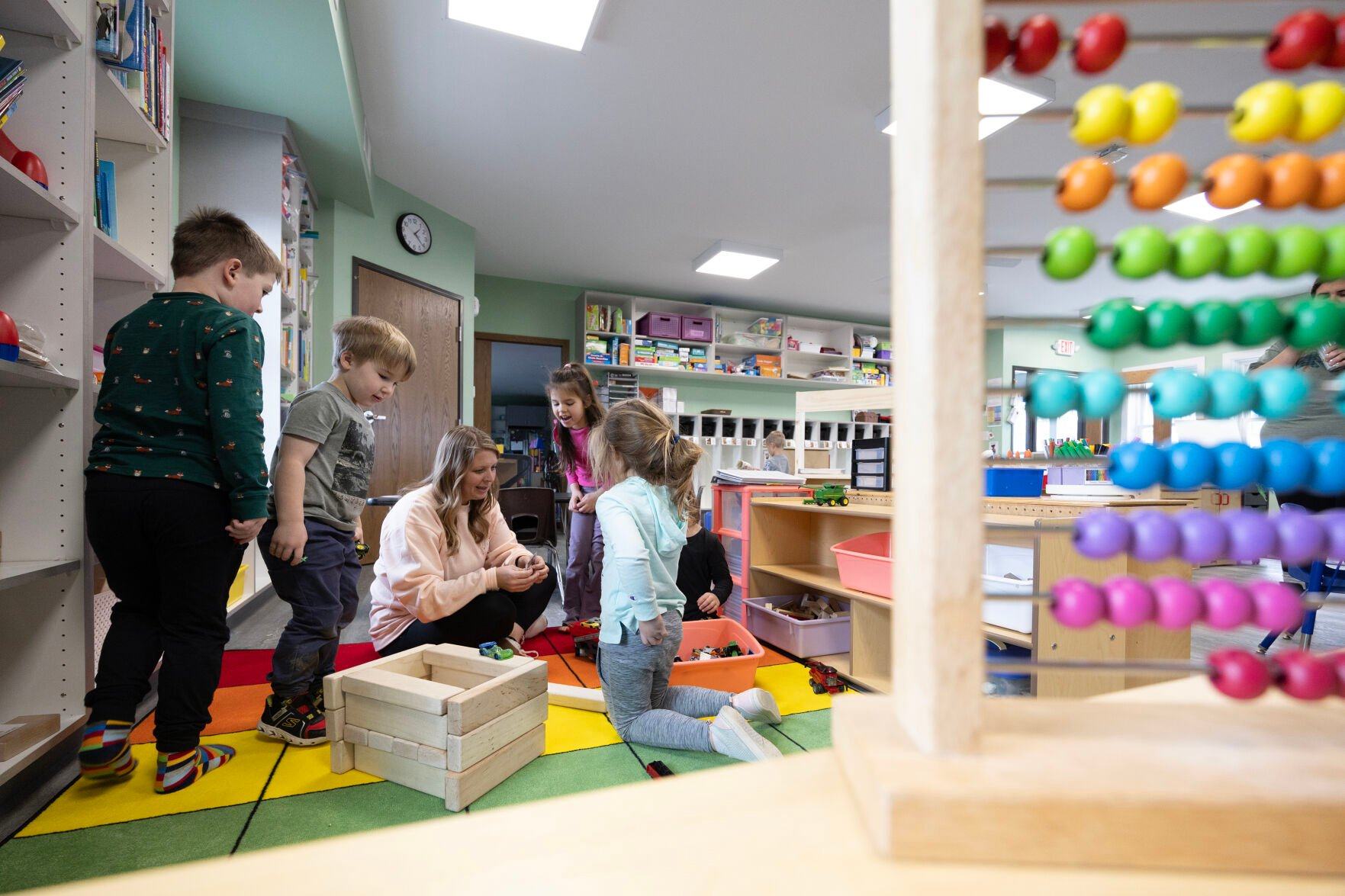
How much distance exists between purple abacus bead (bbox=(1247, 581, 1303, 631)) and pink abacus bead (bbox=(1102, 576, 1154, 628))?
0.05m

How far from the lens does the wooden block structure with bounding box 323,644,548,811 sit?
125 cm

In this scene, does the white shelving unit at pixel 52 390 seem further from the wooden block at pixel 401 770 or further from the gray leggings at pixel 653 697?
the gray leggings at pixel 653 697

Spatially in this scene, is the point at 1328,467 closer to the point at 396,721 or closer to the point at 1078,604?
the point at 1078,604

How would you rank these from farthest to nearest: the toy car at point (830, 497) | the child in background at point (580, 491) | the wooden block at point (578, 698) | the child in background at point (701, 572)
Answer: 1. the child in background at point (580, 491)
2. the child in background at point (701, 572)
3. the toy car at point (830, 497)
4. the wooden block at point (578, 698)

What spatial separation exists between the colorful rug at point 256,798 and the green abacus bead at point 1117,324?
3.64 feet

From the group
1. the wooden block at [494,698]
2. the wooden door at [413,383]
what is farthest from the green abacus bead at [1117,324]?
the wooden door at [413,383]

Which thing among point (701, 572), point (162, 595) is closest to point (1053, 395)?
point (162, 595)

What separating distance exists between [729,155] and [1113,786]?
12.9ft

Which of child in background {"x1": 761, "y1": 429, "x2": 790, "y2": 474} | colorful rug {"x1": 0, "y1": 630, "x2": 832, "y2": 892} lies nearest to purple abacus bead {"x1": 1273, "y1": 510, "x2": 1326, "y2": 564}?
colorful rug {"x1": 0, "y1": 630, "x2": 832, "y2": 892}

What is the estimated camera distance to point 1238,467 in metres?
0.39

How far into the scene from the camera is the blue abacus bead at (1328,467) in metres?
0.36

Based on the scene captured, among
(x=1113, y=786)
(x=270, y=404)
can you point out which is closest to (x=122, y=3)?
(x=270, y=404)

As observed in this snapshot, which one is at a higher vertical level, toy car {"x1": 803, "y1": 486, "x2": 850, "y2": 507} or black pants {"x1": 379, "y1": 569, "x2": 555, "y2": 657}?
toy car {"x1": 803, "y1": 486, "x2": 850, "y2": 507}

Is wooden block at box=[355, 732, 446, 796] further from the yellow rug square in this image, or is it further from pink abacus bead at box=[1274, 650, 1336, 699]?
pink abacus bead at box=[1274, 650, 1336, 699]
